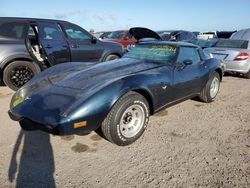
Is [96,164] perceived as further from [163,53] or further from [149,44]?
[149,44]

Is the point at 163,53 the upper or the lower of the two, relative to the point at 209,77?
upper

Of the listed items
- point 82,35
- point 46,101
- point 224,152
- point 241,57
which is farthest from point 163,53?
point 241,57

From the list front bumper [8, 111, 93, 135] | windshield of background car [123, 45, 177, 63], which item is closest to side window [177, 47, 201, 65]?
windshield of background car [123, 45, 177, 63]

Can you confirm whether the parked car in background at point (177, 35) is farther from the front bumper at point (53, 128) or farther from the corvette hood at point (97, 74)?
→ the front bumper at point (53, 128)

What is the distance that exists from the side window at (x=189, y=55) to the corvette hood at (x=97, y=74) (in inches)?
24.7

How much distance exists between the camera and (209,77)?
5.21 m

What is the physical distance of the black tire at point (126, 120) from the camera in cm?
331

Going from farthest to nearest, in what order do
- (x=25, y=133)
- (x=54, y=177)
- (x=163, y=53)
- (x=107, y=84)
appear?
(x=163, y=53) → (x=25, y=133) → (x=107, y=84) → (x=54, y=177)

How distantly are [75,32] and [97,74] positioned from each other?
388 centimetres

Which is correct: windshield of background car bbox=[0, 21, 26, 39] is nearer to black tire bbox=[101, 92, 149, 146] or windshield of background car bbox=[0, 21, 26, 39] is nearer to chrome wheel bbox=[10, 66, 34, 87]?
chrome wheel bbox=[10, 66, 34, 87]

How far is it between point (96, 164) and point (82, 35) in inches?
201

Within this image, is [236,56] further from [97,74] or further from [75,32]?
[97,74]

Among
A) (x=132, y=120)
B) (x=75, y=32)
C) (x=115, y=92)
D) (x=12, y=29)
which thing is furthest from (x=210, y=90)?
(x=12, y=29)

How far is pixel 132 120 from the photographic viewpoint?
367 cm
